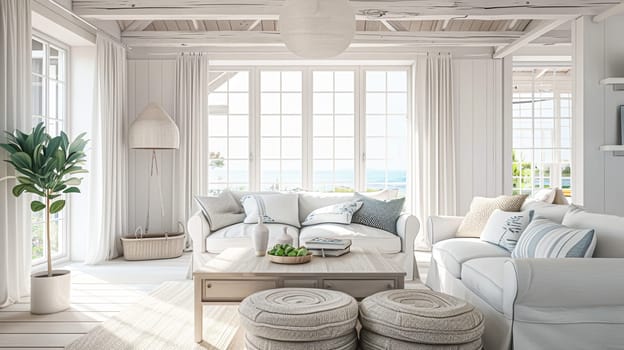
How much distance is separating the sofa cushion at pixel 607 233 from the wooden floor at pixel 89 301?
2.12m

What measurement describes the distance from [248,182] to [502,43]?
3542mm

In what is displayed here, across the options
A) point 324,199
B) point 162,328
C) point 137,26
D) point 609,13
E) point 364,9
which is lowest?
point 162,328

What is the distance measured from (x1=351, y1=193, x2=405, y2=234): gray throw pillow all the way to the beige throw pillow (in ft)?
2.36

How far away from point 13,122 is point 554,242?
388cm

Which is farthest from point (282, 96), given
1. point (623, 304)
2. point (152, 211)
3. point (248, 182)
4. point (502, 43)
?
point (623, 304)

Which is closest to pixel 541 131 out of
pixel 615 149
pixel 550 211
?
pixel 615 149

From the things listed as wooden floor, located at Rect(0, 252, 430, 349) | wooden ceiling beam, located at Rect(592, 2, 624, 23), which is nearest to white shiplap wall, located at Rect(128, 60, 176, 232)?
wooden floor, located at Rect(0, 252, 430, 349)

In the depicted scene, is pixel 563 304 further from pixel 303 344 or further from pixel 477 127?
pixel 477 127

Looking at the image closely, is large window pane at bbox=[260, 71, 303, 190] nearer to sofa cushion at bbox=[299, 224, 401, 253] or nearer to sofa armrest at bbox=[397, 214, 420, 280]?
sofa cushion at bbox=[299, 224, 401, 253]

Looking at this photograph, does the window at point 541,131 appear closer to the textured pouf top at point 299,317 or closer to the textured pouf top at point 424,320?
the textured pouf top at point 424,320

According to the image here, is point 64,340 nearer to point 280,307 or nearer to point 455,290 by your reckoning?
point 280,307

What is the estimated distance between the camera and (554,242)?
2.76m

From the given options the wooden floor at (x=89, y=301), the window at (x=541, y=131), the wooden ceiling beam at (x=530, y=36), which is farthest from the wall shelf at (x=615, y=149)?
the window at (x=541, y=131)

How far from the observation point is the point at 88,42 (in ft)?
17.9
